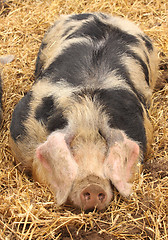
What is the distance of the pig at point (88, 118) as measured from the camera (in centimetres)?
322

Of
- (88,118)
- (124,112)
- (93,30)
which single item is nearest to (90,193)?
(88,118)

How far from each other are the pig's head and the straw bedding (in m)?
0.11

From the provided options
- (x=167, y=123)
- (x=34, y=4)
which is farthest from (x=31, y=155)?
(x=34, y=4)

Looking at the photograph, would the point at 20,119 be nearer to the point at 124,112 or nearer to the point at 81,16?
the point at 124,112

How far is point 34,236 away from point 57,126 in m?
0.86

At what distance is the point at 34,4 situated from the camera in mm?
6402

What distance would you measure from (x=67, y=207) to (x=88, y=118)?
65 cm

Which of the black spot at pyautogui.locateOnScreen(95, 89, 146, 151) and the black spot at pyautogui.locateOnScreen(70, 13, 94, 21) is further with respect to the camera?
the black spot at pyautogui.locateOnScreen(70, 13, 94, 21)

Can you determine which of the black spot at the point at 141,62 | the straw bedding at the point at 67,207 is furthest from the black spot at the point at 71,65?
the straw bedding at the point at 67,207

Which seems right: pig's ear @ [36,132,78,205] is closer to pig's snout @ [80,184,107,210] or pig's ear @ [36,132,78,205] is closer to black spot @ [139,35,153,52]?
pig's snout @ [80,184,107,210]

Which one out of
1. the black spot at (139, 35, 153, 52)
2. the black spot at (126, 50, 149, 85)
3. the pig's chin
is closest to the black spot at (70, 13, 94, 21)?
the black spot at (139, 35, 153, 52)

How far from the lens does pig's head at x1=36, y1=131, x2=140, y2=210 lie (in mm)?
3164

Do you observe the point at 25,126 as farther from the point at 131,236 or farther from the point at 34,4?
the point at 34,4

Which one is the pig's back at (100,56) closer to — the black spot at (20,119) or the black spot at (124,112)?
the black spot at (124,112)
